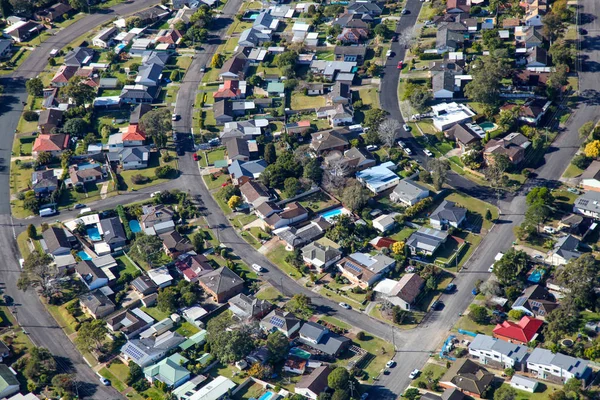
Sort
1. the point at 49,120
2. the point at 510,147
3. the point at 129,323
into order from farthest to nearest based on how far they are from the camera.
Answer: the point at 49,120 → the point at 510,147 → the point at 129,323

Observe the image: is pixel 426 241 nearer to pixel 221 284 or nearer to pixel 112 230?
pixel 221 284

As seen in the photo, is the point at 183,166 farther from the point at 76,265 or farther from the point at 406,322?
the point at 406,322

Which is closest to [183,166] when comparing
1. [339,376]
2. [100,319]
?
[100,319]

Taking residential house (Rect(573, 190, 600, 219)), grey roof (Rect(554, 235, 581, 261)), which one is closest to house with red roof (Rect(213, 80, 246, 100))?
residential house (Rect(573, 190, 600, 219))

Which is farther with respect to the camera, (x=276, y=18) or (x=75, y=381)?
(x=276, y=18)

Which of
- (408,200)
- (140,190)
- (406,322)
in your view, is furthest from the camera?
(140,190)

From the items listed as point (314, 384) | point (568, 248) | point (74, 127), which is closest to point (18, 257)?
point (74, 127)

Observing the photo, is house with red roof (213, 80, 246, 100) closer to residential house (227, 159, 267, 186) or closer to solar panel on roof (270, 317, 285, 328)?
residential house (227, 159, 267, 186)
